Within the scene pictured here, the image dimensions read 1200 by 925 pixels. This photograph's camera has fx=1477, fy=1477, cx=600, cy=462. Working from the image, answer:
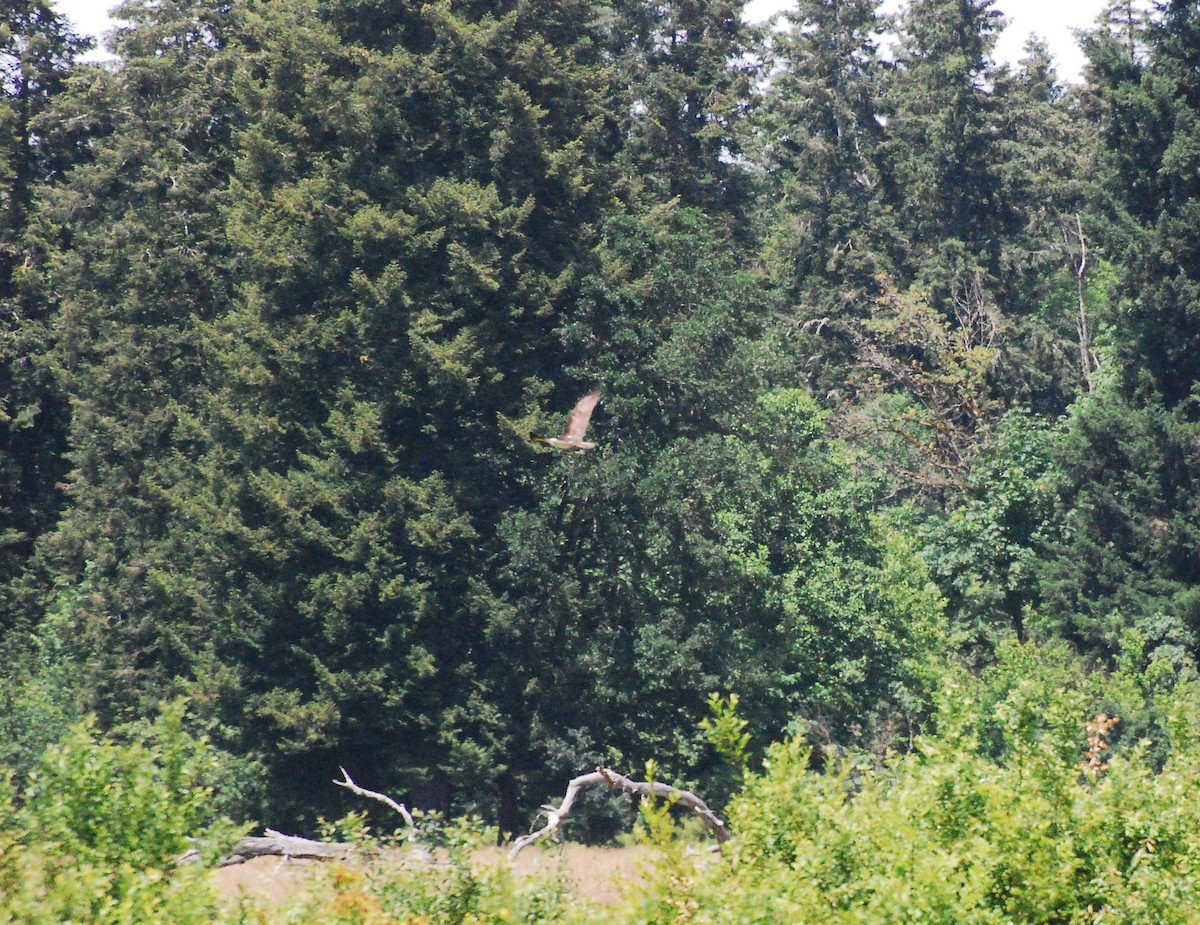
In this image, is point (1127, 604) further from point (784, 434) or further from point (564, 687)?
point (564, 687)

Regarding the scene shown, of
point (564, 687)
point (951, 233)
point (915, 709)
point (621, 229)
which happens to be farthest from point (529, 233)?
point (951, 233)

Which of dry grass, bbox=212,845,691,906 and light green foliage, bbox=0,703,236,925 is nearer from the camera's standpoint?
light green foliage, bbox=0,703,236,925

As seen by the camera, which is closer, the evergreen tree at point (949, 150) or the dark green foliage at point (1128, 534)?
the dark green foliage at point (1128, 534)

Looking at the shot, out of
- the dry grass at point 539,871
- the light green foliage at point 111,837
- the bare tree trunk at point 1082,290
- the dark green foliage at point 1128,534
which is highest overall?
the bare tree trunk at point 1082,290

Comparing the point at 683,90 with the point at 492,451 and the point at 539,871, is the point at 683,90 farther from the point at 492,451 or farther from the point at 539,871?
the point at 539,871

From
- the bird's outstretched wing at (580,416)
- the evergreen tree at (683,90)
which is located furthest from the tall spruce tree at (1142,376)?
the bird's outstretched wing at (580,416)

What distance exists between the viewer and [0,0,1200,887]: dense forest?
2300 centimetres

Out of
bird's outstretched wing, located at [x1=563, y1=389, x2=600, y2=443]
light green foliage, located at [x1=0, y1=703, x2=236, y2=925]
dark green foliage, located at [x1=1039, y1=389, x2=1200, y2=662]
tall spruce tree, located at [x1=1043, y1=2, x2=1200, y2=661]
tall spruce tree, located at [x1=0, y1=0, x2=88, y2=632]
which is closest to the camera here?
light green foliage, located at [x1=0, y1=703, x2=236, y2=925]

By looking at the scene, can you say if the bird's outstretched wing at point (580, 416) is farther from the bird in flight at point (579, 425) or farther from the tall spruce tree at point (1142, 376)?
the tall spruce tree at point (1142, 376)

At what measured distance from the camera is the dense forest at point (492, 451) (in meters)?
23.0

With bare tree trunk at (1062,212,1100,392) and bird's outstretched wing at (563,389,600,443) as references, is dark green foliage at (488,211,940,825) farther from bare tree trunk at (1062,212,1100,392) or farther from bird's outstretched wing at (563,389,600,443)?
bare tree trunk at (1062,212,1100,392)

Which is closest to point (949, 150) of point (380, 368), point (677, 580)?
point (677, 580)

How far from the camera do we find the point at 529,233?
80.6 feet

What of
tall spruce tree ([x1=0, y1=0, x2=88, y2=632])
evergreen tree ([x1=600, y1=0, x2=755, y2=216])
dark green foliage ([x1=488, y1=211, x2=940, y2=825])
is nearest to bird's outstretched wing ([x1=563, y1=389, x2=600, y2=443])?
dark green foliage ([x1=488, y1=211, x2=940, y2=825])
